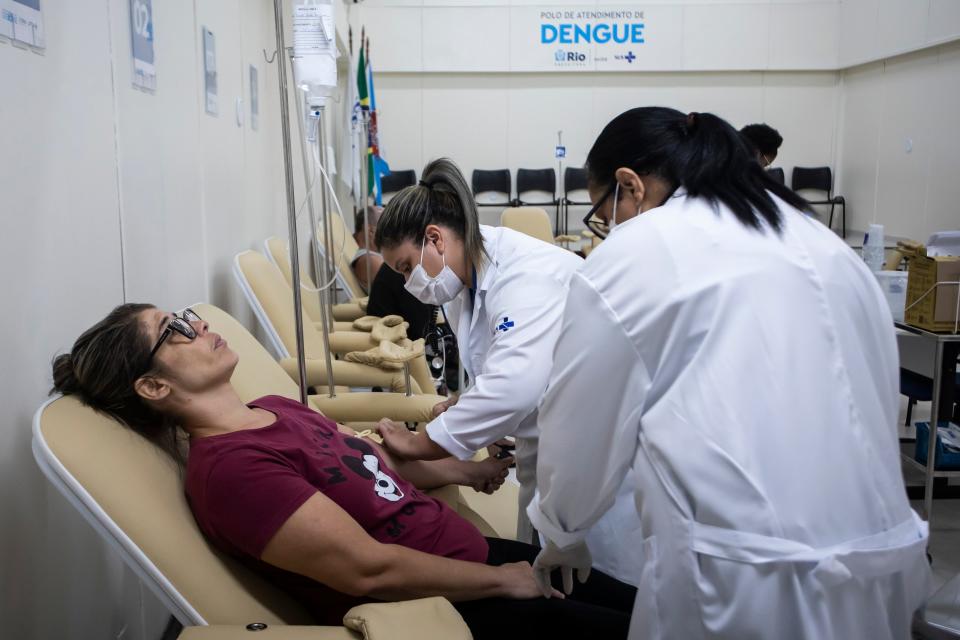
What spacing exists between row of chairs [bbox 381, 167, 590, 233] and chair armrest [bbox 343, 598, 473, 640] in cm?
769

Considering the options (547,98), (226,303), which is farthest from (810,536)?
(547,98)

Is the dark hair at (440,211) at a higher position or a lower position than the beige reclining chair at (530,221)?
higher

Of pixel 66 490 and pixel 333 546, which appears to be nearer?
pixel 66 490

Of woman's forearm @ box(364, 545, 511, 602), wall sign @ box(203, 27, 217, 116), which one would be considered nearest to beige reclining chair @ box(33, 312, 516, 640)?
woman's forearm @ box(364, 545, 511, 602)

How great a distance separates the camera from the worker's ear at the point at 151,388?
130 centimetres

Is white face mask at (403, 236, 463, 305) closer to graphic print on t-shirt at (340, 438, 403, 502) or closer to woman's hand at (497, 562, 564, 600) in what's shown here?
graphic print on t-shirt at (340, 438, 403, 502)

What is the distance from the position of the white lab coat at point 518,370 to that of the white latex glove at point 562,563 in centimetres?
28

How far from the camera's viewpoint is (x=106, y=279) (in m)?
1.65

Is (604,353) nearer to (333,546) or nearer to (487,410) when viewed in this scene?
(333,546)

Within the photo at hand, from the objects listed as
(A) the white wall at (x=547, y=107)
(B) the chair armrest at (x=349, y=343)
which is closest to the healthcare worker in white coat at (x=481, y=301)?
(B) the chair armrest at (x=349, y=343)

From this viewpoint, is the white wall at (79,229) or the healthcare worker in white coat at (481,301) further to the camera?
the healthcare worker in white coat at (481,301)

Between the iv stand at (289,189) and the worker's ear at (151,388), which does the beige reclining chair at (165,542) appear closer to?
the worker's ear at (151,388)

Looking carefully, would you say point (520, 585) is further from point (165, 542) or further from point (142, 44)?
point (142, 44)

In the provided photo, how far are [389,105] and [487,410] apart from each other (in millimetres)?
7733
